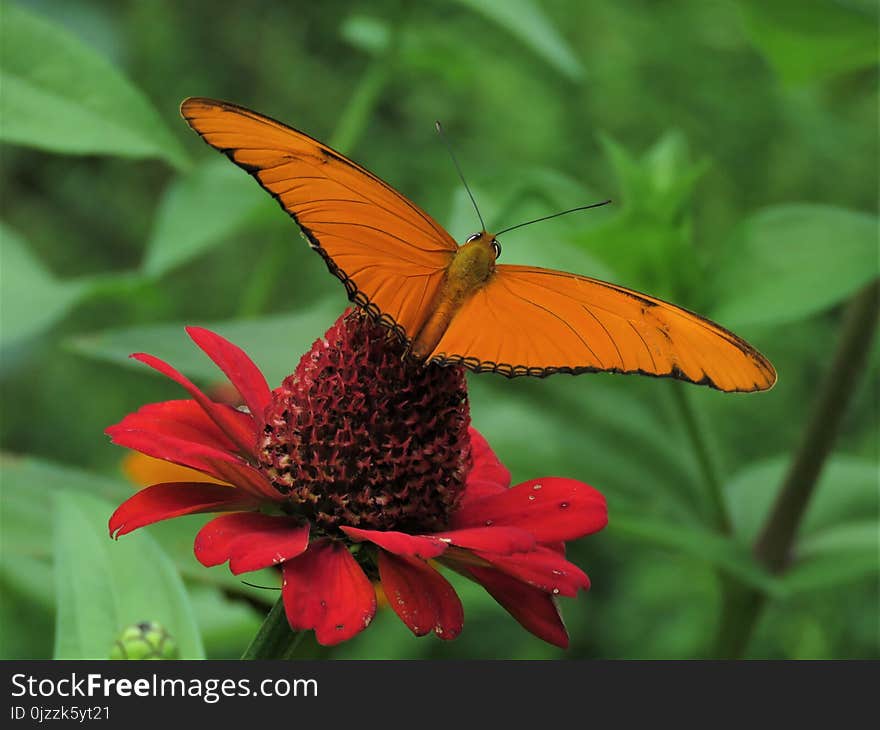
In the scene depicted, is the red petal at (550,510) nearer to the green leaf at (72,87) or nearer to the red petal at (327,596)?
the red petal at (327,596)

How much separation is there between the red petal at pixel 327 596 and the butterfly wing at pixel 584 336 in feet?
0.57

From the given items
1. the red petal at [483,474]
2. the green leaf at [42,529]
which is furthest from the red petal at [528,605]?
the green leaf at [42,529]

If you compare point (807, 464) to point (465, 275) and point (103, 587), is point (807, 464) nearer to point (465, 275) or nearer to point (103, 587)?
point (465, 275)

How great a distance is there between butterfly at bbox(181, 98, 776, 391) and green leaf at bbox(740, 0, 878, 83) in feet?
1.93

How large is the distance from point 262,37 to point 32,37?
1577 mm

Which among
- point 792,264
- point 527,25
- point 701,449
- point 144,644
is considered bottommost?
point 144,644

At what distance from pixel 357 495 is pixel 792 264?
0.62m

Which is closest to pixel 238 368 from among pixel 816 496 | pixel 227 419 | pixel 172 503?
pixel 227 419

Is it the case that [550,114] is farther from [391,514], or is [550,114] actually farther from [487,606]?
[391,514]

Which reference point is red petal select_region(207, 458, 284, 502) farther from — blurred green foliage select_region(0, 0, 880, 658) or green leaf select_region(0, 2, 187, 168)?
green leaf select_region(0, 2, 187, 168)

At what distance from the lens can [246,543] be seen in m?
0.67

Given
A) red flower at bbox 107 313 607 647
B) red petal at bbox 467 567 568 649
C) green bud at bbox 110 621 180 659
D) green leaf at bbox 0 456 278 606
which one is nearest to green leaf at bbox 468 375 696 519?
green leaf at bbox 0 456 278 606

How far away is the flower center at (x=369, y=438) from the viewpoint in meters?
0.79

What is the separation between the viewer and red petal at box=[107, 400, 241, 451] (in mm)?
759
